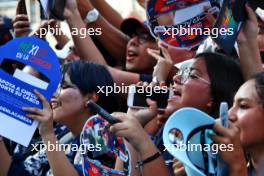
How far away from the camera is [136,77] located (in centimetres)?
437

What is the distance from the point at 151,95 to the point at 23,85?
0.57 meters

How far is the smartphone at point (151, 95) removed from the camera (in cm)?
370

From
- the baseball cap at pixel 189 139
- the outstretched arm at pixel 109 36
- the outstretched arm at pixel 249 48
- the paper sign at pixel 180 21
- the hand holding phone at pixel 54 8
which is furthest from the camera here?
the outstretched arm at pixel 109 36

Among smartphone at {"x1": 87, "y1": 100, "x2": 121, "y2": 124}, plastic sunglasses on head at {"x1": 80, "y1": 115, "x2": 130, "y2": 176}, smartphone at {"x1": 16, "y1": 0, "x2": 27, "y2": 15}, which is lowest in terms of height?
plastic sunglasses on head at {"x1": 80, "y1": 115, "x2": 130, "y2": 176}

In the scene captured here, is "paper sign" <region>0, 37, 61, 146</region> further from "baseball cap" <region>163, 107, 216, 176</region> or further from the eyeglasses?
"baseball cap" <region>163, 107, 216, 176</region>

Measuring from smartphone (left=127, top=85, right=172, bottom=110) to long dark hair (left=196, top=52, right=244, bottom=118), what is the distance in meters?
0.20

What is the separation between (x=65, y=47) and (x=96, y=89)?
0.92m

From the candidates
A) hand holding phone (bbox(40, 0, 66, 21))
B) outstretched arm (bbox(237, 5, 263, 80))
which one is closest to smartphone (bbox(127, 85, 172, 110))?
outstretched arm (bbox(237, 5, 263, 80))

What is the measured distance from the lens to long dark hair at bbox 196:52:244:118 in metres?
3.66

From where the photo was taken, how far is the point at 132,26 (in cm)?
478

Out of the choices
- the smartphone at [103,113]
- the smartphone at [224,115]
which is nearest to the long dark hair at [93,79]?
the smartphone at [103,113]

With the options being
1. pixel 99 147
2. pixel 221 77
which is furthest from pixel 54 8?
pixel 221 77

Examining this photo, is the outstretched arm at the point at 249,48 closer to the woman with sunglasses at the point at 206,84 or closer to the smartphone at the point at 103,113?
the woman with sunglasses at the point at 206,84

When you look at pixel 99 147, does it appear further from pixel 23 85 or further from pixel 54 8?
pixel 54 8
